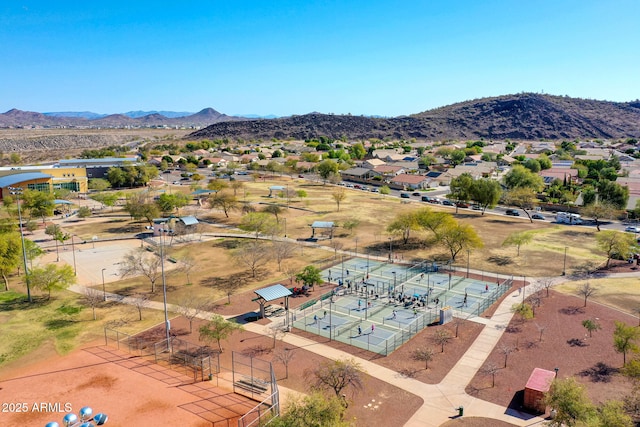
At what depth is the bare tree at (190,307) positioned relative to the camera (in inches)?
1685

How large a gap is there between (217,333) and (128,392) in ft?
25.6

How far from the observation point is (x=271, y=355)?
3647 centimetres

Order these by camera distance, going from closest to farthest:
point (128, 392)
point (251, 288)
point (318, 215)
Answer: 1. point (128, 392)
2. point (251, 288)
3. point (318, 215)

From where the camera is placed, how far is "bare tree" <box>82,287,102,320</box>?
46128 mm

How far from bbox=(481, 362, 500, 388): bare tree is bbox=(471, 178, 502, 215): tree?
A: 2529 inches

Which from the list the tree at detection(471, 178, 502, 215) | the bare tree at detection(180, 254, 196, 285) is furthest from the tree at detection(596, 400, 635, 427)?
the tree at detection(471, 178, 502, 215)

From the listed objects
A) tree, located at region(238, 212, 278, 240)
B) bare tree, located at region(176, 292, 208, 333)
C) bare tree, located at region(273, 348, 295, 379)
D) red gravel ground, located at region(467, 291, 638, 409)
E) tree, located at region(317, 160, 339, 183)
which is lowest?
red gravel ground, located at region(467, 291, 638, 409)

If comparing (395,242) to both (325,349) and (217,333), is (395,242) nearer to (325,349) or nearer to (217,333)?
(325,349)

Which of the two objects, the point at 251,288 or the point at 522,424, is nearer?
the point at 522,424

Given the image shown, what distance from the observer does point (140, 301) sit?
1898 inches

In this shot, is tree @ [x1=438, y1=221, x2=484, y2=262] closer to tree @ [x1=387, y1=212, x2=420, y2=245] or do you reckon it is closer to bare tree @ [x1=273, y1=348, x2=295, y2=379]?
tree @ [x1=387, y1=212, x2=420, y2=245]

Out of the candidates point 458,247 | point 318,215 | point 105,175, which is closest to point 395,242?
point 458,247

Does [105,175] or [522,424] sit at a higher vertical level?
[105,175]

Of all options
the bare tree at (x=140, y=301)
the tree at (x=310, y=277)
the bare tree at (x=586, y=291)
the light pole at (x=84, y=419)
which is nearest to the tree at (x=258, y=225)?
the tree at (x=310, y=277)
